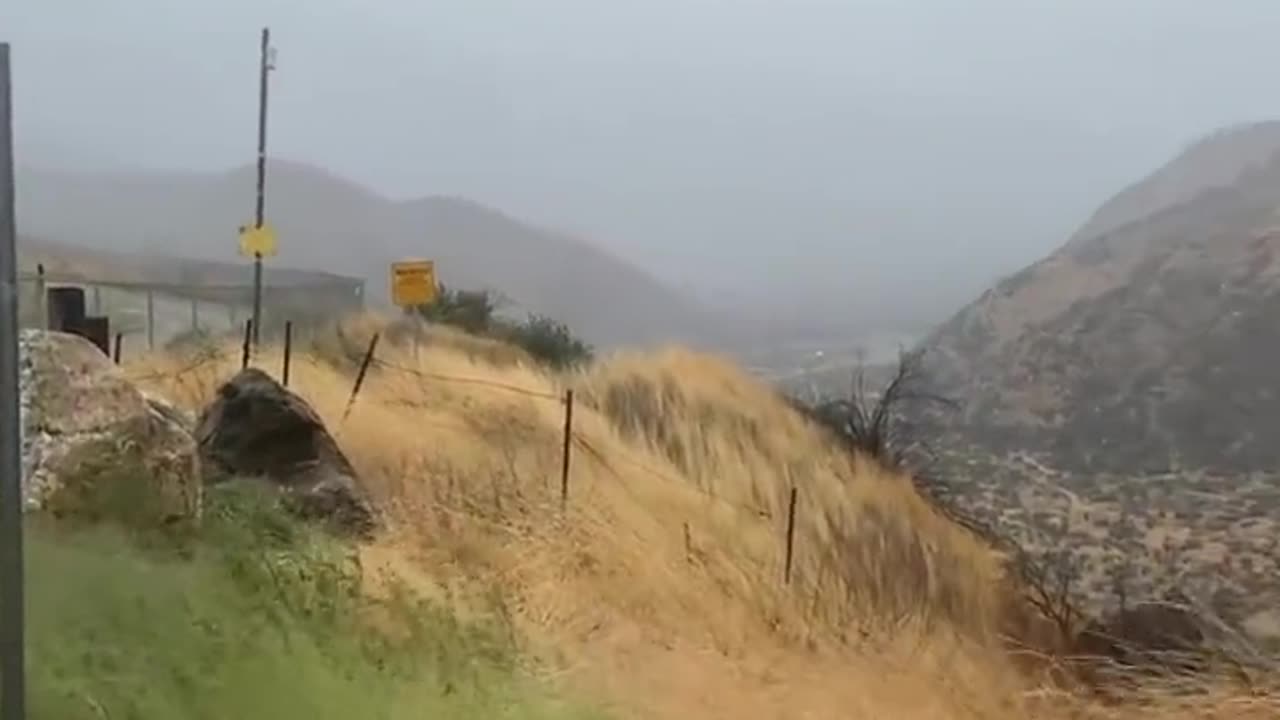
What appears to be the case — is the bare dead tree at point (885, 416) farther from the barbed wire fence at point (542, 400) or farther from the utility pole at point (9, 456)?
the utility pole at point (9, 456)

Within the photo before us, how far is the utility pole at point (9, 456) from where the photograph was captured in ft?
10.6

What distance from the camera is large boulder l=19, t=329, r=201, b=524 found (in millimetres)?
4832

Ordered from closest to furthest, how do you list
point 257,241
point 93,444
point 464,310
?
1. point 93,444
2. point 257,241
3. point 464,310

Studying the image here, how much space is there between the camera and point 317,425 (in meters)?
7.67

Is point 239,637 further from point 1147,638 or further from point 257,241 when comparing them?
point 1147,638

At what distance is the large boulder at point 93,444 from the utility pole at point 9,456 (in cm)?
128

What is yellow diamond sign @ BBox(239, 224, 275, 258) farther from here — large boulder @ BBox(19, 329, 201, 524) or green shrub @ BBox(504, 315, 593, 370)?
green shrub @ BBox(504, 315, 593, 370)

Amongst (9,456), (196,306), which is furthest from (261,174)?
(9,456)

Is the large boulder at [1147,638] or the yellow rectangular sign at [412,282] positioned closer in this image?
the large boulder at [1147,638]

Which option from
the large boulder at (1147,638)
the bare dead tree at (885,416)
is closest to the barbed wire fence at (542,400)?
the large boulder at (1147,638)

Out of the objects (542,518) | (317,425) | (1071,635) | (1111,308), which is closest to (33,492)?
(317,425)

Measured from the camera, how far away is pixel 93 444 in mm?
5184

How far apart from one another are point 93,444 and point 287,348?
6777 millimetres

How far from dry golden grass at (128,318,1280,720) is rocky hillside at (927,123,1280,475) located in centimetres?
366
